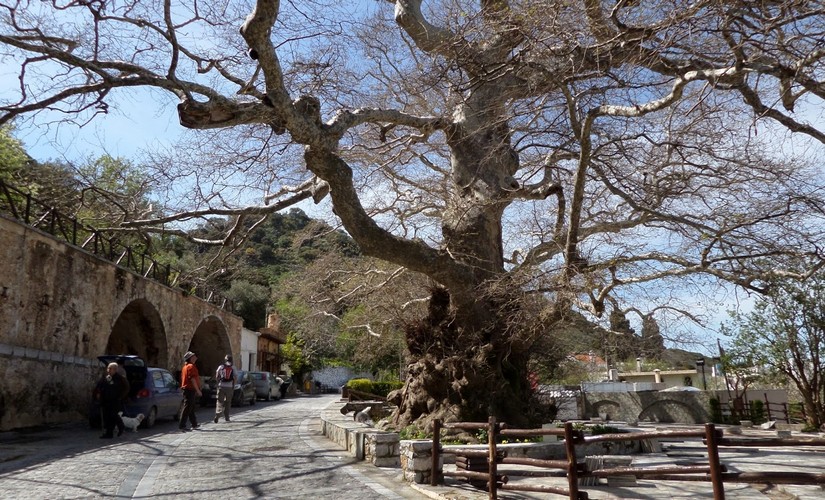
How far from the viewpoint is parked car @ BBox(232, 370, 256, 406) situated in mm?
23128

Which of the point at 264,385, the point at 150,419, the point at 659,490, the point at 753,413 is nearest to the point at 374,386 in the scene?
the point at 264,385

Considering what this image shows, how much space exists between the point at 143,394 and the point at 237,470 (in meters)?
6.97

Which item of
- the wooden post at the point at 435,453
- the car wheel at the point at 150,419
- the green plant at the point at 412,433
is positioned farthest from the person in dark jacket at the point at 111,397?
the wooden post at the point at 435,453

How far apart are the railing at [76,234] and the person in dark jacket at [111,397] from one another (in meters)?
2.35

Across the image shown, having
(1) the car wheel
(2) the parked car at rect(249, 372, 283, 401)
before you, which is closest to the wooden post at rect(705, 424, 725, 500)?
(1) the car wheel

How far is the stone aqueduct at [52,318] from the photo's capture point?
12.9 meters

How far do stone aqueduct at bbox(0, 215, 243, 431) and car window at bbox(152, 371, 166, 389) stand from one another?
225cm

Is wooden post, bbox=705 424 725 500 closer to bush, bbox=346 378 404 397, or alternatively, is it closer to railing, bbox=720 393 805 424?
railing, bbox=720 393 805 424

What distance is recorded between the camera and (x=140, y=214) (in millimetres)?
12594

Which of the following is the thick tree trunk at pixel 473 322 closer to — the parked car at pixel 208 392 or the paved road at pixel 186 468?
the paved road at pixel 186 468

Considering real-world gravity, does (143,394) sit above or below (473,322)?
below

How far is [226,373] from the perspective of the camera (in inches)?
585

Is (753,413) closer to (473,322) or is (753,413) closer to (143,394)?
(473,322)

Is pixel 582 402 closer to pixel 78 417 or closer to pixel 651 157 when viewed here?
pixel 651 157
